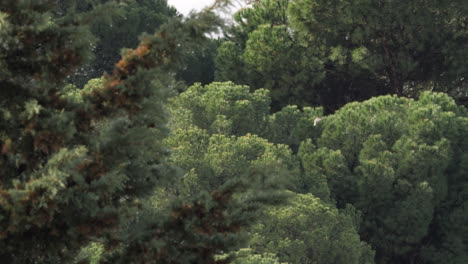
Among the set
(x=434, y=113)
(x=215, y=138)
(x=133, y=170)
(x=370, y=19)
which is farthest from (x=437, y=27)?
(x=133, y=170)

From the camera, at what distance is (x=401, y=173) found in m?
23.2

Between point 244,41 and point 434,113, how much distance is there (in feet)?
31.6

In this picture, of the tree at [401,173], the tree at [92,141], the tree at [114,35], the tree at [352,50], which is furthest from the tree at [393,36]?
the tree at [92,141]

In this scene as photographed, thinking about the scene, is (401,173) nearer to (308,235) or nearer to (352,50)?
(308,235)

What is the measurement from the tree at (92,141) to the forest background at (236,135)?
1 cm

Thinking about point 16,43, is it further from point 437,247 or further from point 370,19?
point 370,19

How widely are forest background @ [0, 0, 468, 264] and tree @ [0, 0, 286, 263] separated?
0.01 metres

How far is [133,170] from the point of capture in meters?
6.36

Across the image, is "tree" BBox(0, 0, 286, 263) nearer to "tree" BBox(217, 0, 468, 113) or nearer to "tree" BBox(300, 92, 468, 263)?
"tree" BBox(300, 92, 468, 263)

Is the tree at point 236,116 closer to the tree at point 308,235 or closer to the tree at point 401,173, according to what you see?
the tree at point 401,173

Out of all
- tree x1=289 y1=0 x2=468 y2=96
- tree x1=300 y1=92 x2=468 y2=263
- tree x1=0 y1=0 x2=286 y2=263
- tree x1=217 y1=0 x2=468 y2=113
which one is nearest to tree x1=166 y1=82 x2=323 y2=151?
tree x1=300 y1=92 x2=468 y2=263

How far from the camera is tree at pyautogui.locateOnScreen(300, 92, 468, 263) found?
907 inches

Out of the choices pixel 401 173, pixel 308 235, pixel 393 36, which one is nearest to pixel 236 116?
pixel 308 235

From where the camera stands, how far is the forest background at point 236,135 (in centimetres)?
607
